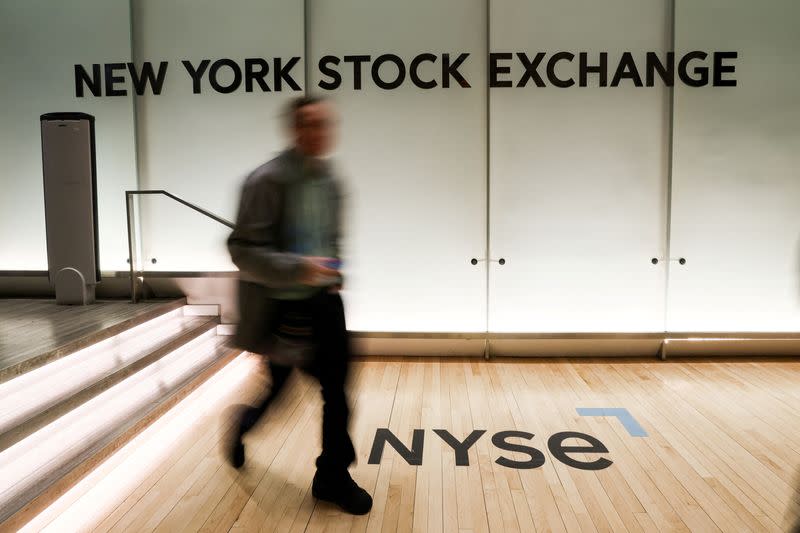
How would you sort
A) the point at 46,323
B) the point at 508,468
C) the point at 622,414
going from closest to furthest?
the point at 508,468, the point at 622,414, the point at 46,323

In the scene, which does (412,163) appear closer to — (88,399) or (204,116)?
(204,116)

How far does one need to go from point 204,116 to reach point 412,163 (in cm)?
179

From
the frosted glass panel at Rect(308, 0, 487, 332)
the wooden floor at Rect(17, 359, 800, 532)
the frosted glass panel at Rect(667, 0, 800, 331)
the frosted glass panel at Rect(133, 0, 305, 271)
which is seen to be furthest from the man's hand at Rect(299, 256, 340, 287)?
the frosted glass panel at Rect(667, 0, 800, 331)

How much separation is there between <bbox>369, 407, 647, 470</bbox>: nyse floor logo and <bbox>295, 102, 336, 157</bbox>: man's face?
1588mm

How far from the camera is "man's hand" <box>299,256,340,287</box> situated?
214 cm

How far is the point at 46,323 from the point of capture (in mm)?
3895

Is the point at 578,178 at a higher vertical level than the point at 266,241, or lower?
higher

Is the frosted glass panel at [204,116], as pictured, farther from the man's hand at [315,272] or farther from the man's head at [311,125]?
the man's hand at [315,272]

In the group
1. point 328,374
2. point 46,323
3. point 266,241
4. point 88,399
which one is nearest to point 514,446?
point 328,374

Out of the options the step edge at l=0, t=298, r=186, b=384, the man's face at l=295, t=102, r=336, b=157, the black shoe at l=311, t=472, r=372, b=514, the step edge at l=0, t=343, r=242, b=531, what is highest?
the man's face at l=295, t=102, r=336, b=157

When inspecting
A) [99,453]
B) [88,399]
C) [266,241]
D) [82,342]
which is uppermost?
[266,241]

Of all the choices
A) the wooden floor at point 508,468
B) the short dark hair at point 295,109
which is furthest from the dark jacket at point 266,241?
the wooden floor at point 508,468

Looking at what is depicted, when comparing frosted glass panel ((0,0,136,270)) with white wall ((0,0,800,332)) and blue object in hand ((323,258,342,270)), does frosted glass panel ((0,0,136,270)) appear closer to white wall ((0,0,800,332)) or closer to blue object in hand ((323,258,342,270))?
white wall ((0,0,800,332))

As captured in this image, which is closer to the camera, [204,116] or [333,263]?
[333,263]
